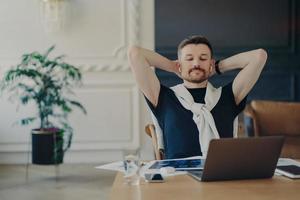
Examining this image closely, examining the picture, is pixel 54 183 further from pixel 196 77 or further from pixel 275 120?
pixel 196 77

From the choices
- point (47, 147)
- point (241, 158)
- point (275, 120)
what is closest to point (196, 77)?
point (241, 158)

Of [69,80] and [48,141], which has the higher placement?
[69,80]

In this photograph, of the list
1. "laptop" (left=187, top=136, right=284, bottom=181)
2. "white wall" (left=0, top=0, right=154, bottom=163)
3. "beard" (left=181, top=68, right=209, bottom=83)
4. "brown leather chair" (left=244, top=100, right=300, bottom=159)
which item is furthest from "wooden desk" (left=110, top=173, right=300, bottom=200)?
"white wall" (left=0, top=0, right=154, bottom=163)

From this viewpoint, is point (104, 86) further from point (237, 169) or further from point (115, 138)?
point (237, 169)

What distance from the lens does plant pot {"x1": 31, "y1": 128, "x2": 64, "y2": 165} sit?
15.9 feet

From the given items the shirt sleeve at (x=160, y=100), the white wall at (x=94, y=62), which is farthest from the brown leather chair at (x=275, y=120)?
the shirt sleeve at (x=160, y=100)

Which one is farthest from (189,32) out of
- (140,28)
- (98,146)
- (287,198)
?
(287,198)

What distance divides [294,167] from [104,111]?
370cm

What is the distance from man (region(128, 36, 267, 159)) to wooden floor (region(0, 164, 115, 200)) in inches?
75.7

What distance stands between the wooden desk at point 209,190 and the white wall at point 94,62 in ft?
12.2

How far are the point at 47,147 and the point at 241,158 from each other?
10.9 ft

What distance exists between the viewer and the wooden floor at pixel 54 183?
422cm

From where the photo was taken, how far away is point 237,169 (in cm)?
177

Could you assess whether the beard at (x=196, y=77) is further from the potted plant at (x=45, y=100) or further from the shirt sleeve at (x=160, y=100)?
the potted plant at (x=45, y=100)
